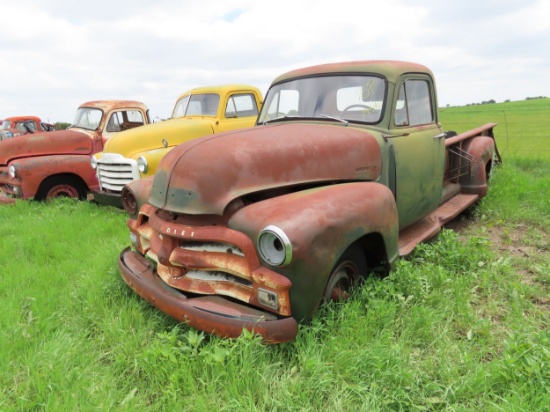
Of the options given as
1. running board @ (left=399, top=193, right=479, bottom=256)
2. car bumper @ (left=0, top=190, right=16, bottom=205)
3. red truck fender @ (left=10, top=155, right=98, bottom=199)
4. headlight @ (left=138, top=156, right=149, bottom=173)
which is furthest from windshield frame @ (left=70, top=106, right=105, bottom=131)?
running board @ (left=399, top=193, right=479, bottom=256)

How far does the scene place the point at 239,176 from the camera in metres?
2.65

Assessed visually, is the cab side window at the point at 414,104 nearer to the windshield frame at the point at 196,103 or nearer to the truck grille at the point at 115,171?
the windshield frame at the point at 196,103

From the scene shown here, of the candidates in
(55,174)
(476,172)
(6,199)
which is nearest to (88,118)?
(55,174)

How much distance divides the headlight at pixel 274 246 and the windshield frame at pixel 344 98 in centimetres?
163

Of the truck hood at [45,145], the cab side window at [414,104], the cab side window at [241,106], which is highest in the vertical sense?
the cab side window at [241,106]

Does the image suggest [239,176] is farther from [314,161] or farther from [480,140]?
[480,140]

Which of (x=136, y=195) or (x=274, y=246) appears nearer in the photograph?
(x=274, y=246)

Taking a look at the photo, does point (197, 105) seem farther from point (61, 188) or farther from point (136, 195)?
point (136, 195)

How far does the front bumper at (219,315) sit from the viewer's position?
226cm

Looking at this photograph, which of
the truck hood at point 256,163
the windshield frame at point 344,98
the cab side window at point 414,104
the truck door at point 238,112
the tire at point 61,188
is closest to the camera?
the truck hood at point 256,163

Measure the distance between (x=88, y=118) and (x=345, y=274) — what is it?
7053 mm

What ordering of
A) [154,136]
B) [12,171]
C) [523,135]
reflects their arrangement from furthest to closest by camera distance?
1. [523,135]
2. [12,171]
3. [154,136]

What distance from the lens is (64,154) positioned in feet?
24.4

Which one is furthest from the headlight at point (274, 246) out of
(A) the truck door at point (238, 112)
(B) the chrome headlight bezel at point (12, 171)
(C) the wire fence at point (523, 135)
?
(C) the wire fence at point (523, 135)
